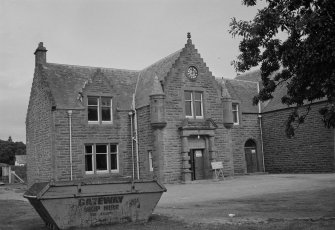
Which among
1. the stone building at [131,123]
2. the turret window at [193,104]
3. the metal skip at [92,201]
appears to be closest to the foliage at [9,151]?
the stone building at [131,123]

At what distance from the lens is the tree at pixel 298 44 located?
1017 cm

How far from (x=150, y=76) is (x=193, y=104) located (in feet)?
13.1

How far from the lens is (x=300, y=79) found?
11555 millimetres

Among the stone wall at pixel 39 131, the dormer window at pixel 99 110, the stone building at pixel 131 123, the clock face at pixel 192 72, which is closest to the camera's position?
the stone building at pixel 131 123

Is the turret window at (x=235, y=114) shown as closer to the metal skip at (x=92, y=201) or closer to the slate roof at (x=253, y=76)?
the slate roof at (x=253, y=76)

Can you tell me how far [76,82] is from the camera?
2964 centimetres

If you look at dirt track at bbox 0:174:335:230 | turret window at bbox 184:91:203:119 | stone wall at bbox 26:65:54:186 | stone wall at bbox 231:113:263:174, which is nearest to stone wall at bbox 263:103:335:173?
stone wall at bbox 231:113:263:174

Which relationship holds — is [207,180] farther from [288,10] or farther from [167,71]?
[288,10]

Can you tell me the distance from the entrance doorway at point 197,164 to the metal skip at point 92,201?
1656cm

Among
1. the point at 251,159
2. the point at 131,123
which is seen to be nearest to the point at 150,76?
the point at 131,123

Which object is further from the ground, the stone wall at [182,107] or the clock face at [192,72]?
the clock face at [192,72]

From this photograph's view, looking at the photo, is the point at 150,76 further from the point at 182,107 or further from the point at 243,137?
the point at 243,137

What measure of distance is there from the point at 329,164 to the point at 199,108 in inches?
388

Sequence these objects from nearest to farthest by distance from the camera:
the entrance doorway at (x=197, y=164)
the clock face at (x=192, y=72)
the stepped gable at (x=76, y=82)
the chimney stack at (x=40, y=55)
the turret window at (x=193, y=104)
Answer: the stepped gable at (x=76, y=82), the entrance doorway at (x=197, y=164), the turret window at (x=193, y=104), the clock face at (x=192, y=72), the chimney stack at (x=40, y=55)
